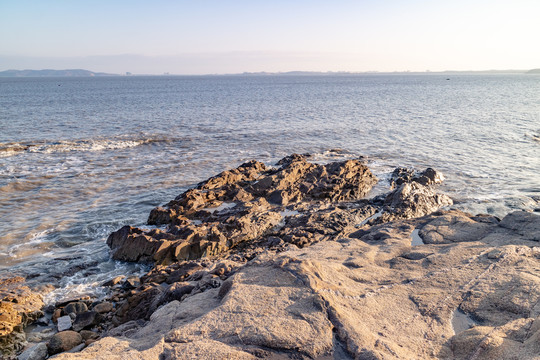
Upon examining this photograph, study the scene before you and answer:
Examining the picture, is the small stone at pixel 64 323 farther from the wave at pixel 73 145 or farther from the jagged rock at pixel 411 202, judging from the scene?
the wave at pixel 73 145

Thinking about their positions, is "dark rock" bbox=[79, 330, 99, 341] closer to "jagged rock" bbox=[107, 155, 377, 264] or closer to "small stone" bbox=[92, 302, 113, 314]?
"small stone" bbox=[92, 302, 113, 314]

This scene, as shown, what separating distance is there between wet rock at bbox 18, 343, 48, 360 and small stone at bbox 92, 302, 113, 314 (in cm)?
152

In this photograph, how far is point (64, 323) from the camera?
27.5ft

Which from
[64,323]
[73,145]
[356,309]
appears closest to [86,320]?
[64,323]

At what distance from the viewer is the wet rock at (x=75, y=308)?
883 cm

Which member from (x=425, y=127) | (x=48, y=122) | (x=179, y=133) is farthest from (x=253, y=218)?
(x=48, y=122)

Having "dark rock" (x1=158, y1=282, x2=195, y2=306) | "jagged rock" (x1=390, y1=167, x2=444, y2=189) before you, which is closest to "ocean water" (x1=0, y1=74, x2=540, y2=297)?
"jagged rock" (x1=390, y1=167, x2=444, y2=189)

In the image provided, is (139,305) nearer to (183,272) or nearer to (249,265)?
(183,272)

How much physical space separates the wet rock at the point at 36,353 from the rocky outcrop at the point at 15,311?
0.51 metres

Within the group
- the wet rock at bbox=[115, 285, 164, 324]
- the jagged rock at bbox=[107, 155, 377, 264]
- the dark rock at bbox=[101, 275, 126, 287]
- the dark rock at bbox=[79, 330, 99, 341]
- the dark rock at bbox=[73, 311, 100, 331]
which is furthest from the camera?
the jagged rock at bbox=[107, 155, 377, 264]

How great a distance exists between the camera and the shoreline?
543 centimetres

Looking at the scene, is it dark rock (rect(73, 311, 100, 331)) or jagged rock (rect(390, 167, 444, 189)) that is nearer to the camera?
dark rock (rect(73, 311, 100, 331))

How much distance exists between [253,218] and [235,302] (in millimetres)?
7131

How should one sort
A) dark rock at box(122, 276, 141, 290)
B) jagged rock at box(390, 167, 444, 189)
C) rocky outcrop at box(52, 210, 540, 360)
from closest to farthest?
rocky outcrop at box(52, 210, 540, 360) → dark rock at box(122, 276, 141, 290) → jagged rock at box(390, 167, 444, 189)
